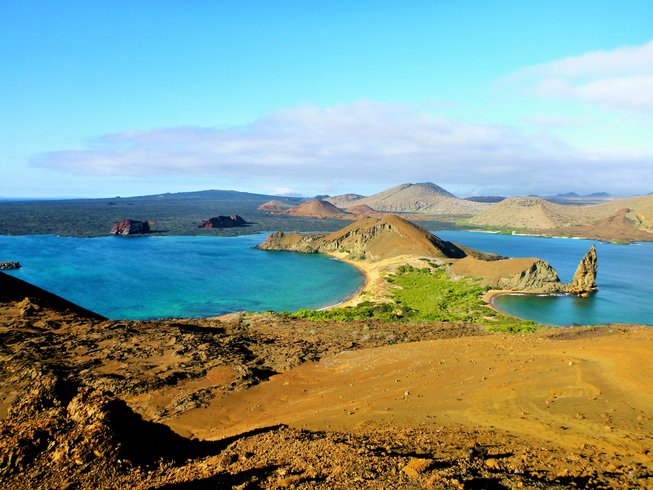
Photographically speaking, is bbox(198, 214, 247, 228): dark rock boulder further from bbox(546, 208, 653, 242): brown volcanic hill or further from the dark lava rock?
bbox(546, 208, 653, 242): brown volcanic hill

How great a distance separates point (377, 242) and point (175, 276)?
39.2 m

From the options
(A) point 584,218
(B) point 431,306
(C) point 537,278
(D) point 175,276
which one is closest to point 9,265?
(D) point 175,276

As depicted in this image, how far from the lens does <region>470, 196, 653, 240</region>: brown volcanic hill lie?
138m

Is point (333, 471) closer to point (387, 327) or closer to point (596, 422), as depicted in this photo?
point (596, 422)

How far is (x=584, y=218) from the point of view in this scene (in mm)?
167750

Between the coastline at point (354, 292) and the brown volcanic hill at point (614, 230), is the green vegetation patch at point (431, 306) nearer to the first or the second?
the coastline at point (354, 292)

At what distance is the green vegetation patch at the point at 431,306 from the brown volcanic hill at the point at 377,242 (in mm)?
11645

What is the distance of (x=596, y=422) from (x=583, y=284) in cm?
4888

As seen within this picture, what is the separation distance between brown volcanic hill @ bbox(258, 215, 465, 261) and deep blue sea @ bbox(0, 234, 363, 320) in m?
5.45

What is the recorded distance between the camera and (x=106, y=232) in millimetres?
112938

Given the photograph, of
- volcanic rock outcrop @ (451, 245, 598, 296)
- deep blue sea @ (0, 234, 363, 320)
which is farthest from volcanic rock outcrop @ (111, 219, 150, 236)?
volcanic rock outcrop @ (451, 245, 598, 296)

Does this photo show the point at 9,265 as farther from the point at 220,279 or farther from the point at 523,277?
the point at 523,277

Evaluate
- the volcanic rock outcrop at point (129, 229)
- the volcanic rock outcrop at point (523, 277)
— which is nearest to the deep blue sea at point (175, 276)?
the volcanic rock outcrop at point (129, 229)

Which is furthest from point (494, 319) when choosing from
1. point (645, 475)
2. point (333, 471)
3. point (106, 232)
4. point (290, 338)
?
point (106, 232)
